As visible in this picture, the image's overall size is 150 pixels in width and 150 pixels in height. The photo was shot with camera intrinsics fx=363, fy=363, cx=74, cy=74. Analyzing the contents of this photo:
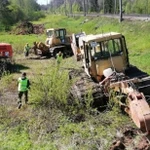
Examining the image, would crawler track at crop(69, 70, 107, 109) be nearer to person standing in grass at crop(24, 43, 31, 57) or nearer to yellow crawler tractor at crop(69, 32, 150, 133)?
yellow crawler tractor at crop(69, 32, 150, 133)

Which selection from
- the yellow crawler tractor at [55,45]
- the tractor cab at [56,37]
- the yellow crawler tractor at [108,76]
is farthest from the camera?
the tractor cab at [56,37]

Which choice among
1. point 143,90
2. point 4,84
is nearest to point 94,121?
point 143,90

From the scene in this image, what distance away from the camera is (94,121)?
10266 millimetres

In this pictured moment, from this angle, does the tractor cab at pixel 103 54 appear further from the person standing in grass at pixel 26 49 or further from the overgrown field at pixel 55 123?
the person standing in grass at pixel 26 49

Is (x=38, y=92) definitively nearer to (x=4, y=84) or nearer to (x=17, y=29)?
(x=4, y=84)

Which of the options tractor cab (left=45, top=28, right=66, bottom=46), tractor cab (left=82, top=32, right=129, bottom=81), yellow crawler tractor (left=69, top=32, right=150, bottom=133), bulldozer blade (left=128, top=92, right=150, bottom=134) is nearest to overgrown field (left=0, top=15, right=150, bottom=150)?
yellow crawler tractor (left=69, top=32, right=150, bottom=133)

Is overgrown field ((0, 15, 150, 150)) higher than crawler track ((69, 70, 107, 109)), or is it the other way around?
crawler track ((69, 70, 107, 109))

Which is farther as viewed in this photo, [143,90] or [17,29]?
[17,29]

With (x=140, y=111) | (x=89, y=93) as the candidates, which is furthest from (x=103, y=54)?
(x=140, y=111)

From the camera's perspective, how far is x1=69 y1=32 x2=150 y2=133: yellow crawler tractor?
993 cm

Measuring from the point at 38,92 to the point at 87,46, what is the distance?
2.25m

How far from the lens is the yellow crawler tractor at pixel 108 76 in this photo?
9930mm

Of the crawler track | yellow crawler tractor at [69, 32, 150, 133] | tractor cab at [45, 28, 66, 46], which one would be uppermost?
yellow crawler tractor at [69, 32, 150, 133]

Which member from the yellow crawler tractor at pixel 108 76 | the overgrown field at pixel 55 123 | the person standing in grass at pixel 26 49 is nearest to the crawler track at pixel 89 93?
the yellow crawler tractor at pixel 108 76
